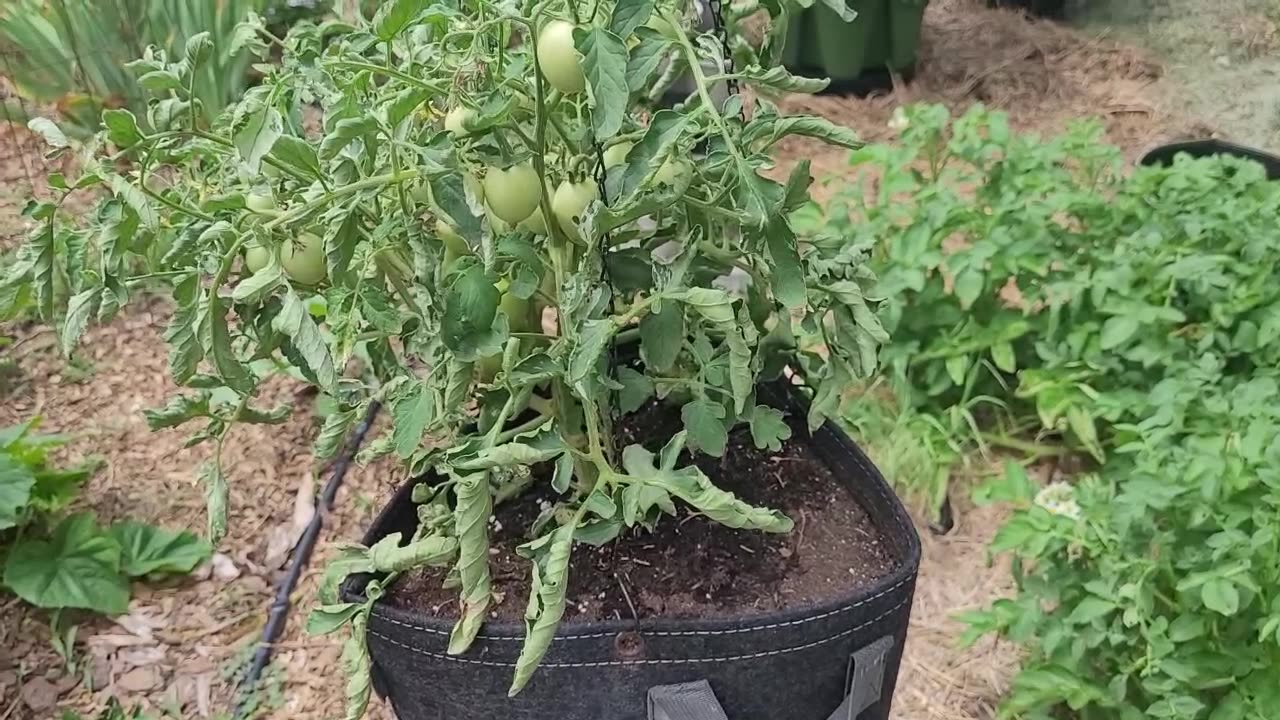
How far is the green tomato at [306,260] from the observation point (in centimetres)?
77

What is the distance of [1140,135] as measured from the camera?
311 cm

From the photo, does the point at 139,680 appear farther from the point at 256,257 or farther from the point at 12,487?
the point at 256,257

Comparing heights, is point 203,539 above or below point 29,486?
below

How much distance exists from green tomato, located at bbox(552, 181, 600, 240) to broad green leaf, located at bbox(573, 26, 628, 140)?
5.0 inches

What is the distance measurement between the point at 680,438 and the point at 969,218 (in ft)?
4.09

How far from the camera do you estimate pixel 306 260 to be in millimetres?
775

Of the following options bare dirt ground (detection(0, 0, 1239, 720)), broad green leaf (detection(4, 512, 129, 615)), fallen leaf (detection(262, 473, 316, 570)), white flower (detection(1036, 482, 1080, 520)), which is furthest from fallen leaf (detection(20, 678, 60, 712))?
white flower (detection(1036, 482, 1080, 520))

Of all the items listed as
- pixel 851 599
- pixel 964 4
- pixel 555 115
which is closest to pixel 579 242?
pixel 555 115

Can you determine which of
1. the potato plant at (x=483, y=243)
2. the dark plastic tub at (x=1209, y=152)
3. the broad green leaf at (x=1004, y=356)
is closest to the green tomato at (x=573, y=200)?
the potato plant at (x=483, y=243)

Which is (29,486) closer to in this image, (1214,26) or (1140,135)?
(1140,135)

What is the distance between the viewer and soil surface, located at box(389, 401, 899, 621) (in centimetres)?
86

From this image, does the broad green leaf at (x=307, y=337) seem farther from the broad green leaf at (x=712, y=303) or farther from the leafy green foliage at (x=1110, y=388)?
the leafy green foliage at (x=1110, y=388)

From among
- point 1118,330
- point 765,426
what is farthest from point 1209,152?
point 765,426

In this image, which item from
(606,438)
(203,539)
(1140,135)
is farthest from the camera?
(1140,135)
